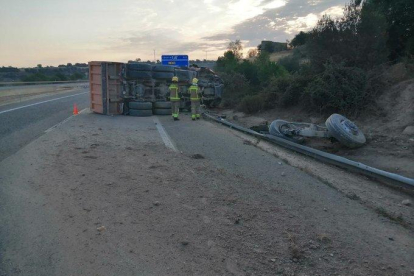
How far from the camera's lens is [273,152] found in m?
8.82

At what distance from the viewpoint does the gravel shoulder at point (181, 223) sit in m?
3.42

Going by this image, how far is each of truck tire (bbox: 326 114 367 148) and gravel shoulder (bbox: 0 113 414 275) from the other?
2.75 metres

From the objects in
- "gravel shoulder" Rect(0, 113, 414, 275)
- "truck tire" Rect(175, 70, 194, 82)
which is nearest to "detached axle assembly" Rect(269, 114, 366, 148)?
"gravel shoulder" Rect(0, 113, 414, 275)

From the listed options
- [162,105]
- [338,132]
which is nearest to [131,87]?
[162,105]

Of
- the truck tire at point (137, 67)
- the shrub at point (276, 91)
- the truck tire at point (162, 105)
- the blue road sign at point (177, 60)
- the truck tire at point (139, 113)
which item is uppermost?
the blue road sign at point (177, 60)

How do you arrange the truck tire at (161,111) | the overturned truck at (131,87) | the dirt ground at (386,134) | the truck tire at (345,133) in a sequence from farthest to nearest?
1. the truck tire at (161,111)
2. the overturned truck at (131,87)
3. the truck tire at (345,133)
4. the dirt ground at (386,134)

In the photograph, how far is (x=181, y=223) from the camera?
4238 mm

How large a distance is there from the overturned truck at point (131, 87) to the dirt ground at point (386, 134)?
6.38 m

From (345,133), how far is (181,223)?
629 cm

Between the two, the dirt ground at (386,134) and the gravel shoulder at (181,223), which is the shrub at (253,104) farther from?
the gravel shoulder at (181,223)

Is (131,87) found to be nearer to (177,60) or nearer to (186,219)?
(186,219)

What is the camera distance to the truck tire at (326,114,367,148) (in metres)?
9.07

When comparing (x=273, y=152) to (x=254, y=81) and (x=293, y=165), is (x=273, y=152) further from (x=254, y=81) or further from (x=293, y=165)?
(x=254, y=81)

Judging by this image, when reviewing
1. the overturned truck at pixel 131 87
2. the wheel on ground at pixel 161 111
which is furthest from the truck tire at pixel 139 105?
the wheel on ground at pixel 161 111
